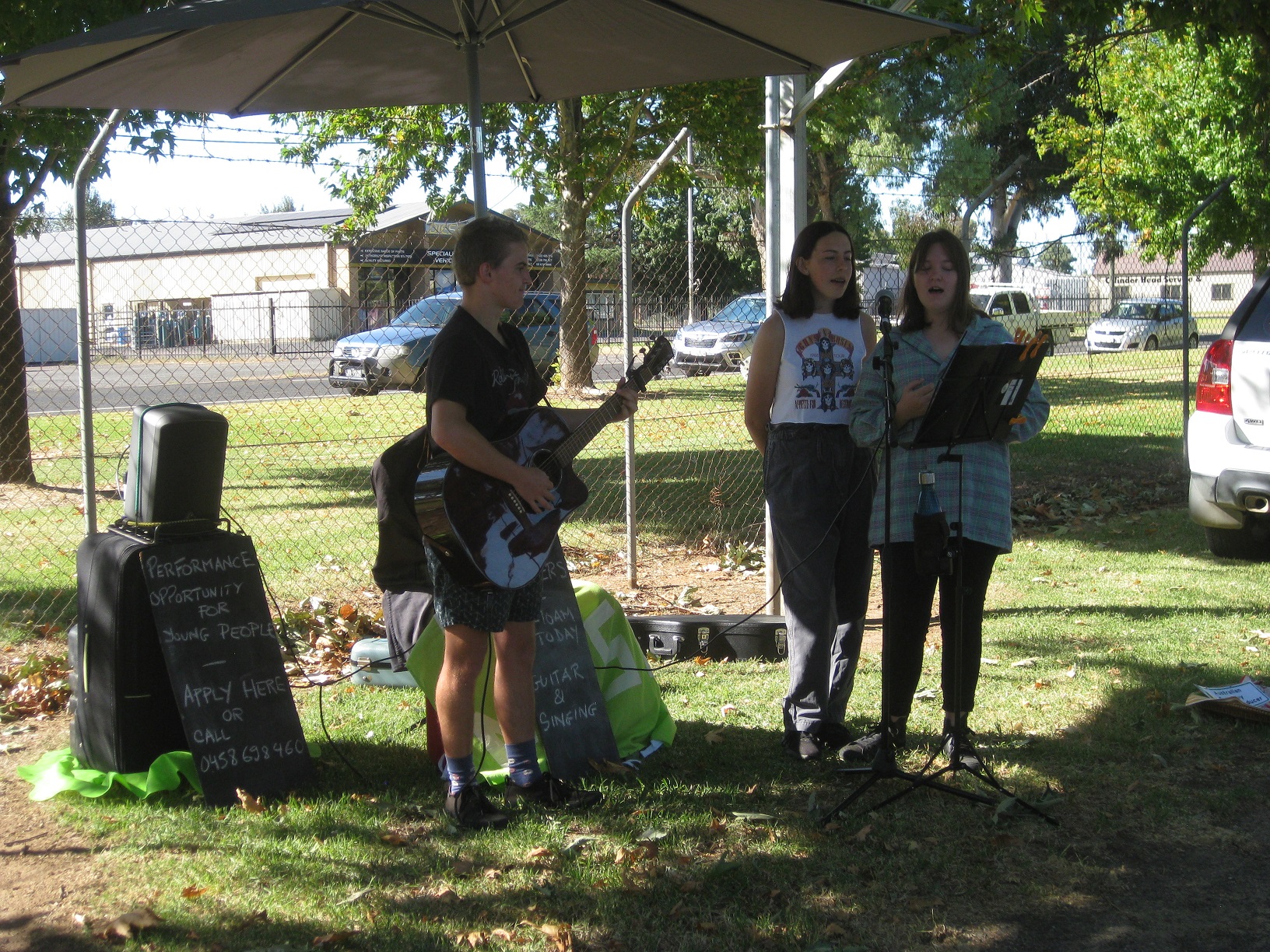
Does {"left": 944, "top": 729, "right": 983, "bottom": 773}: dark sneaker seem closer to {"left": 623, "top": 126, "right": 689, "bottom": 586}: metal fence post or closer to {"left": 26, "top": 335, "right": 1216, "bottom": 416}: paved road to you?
{"left": 623, "top": 126, "right": 689, "bottom": 586}: metal fence post

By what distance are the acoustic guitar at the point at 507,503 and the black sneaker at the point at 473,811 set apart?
733mm

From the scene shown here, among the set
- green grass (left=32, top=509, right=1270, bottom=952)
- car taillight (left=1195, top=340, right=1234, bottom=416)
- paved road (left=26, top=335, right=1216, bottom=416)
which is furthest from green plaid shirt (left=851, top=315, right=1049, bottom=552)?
car taillight (left=1195, top=340, right=1234, bottom=416)

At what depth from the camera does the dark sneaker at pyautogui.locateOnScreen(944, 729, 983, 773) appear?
4109 millimetres

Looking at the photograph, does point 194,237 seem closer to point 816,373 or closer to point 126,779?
point 126,779

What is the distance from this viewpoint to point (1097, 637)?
6.10m

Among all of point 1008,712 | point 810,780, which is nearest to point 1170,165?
point 1008,712

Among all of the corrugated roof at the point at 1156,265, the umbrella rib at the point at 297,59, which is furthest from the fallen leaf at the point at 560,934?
the corrugated roof at the point at 1156,265

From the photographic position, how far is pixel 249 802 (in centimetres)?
404

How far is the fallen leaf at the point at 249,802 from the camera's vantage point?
13.2ft

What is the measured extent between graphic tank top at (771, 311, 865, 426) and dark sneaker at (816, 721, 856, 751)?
1.16 metres

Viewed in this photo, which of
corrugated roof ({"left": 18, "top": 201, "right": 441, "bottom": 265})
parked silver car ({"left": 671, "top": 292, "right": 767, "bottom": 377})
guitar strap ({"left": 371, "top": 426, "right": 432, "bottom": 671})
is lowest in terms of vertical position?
guitar strap ({"left": 371, "top": 426, "right": 432, "bottom": 671})

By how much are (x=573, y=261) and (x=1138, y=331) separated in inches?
726

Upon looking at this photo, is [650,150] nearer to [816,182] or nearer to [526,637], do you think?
[526,637]

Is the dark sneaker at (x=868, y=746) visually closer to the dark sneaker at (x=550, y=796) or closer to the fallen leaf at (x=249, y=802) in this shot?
the dark sneaker at (x=550, y=796)
